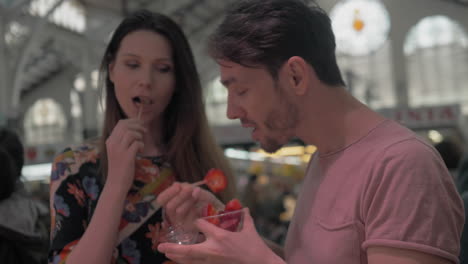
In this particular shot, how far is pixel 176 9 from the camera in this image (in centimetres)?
1909

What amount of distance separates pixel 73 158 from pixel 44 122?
26.1 m

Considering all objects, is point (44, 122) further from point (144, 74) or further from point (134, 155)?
point (134, 155)

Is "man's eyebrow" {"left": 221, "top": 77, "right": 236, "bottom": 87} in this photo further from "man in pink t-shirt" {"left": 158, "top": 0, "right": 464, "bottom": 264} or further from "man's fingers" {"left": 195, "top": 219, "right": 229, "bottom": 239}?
"man's fingers" {"left": 195, "top": 219, "right": 229, "bottom": 239}

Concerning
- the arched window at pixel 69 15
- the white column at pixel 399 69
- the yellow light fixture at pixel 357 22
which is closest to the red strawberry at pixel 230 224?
the arched window at pixel 69 15

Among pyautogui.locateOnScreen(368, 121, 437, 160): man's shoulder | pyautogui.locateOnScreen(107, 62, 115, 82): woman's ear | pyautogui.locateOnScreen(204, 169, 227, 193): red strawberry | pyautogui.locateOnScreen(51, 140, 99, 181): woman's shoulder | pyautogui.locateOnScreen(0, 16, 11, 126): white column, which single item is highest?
pyautogui.locateOnScreen(107, 62, 115, 82): woman's ear

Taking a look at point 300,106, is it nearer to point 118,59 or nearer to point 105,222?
point 105,222

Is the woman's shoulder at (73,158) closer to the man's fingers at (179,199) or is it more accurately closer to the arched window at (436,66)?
the man's fingers at (179,199)

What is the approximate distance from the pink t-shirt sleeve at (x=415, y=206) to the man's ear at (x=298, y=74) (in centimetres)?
24

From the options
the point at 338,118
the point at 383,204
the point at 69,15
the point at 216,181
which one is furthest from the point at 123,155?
the point at 69,15

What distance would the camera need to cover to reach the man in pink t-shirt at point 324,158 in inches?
36.1

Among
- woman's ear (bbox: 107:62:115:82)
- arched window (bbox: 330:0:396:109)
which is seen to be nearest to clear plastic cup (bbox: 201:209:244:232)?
woman's ear (bbox: 107:62:115:82)

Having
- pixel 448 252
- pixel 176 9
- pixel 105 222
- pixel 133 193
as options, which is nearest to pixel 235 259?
pixel 448 252

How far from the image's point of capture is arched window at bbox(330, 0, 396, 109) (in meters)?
21.0

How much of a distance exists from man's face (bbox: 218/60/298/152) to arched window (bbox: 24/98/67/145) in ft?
84.8
